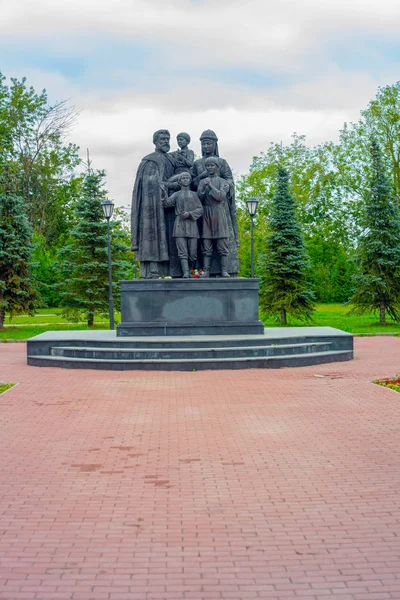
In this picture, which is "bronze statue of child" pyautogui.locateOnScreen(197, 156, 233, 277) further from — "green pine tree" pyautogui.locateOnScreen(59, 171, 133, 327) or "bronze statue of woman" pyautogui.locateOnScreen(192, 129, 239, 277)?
"green pine tree" pyautogui.locateOnScreen(59, 171, 133, 327)

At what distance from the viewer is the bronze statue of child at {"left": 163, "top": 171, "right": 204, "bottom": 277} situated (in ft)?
54.9

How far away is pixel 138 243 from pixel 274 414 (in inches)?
334

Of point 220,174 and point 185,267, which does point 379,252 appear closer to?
point 220,174

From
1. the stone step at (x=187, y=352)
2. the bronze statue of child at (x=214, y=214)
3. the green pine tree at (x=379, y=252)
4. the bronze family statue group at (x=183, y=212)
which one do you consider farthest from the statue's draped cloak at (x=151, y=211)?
the green pine tree at (x=379, y=252)

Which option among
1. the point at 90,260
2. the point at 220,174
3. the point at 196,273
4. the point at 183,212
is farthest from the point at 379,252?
the point at 183,212

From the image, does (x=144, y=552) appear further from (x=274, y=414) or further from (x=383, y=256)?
(x=383, y=256)

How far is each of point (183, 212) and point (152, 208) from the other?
2.92 feet

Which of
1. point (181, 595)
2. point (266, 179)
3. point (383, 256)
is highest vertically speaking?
point (266, 179)

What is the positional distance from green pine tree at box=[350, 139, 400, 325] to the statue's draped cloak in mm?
12162

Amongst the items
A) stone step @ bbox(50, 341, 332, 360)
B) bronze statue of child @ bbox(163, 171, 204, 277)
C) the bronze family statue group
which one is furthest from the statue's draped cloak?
stone step @ bbox(50, 341, 332, 360)

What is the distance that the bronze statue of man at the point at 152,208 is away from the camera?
17.2 m

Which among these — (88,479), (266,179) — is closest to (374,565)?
(88,479)

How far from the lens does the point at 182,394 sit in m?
11.4

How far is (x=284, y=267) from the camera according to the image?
27.8 metres
